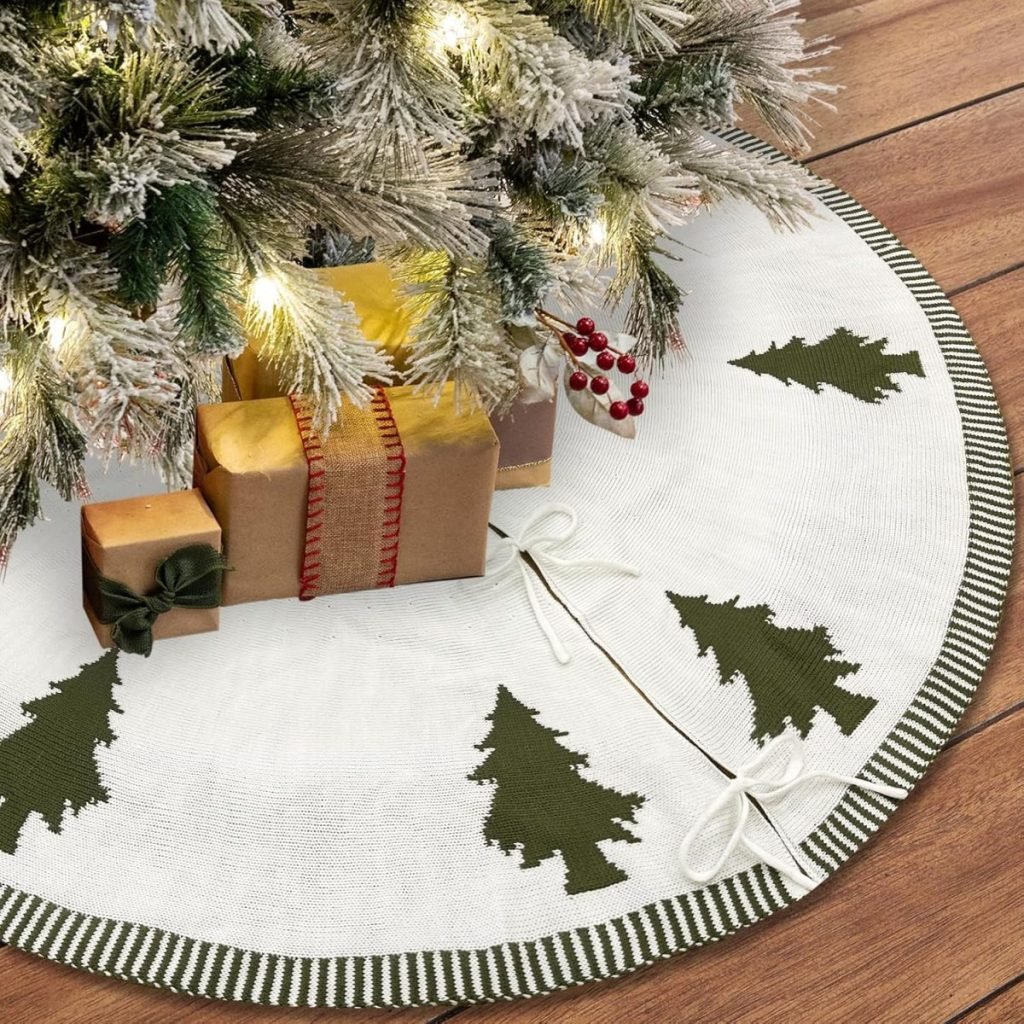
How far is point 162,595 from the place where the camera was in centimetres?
105

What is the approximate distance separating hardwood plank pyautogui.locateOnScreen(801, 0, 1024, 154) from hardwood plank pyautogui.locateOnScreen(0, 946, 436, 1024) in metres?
1.12

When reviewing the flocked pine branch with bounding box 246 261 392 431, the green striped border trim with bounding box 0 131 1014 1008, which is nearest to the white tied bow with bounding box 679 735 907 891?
the green striped border trim with bounding box 0 131 1014 1008

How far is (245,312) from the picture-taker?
101 centimetres

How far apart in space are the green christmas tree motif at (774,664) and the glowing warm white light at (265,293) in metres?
0.40

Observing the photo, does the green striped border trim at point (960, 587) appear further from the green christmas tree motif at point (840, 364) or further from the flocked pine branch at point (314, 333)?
the flocked pine branch at point (314, 333)

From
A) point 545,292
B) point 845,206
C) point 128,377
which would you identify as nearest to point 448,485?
point 545,292

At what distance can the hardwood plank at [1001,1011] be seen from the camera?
0.95 metres

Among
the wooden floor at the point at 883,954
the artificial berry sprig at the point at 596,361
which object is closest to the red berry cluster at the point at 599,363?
the artificial berry sprig at the point at 596,361

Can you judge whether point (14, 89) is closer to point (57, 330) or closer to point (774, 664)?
point (57, 330)

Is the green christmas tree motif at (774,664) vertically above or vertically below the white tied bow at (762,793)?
above

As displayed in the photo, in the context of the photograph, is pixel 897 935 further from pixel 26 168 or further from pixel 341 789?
pixel 26 168

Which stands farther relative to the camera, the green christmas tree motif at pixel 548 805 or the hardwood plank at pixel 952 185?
the hardwood plank at pixel 952 185

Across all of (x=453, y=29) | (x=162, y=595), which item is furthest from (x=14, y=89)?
(x=162, y=595)

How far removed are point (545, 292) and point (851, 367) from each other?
0.48 meters
